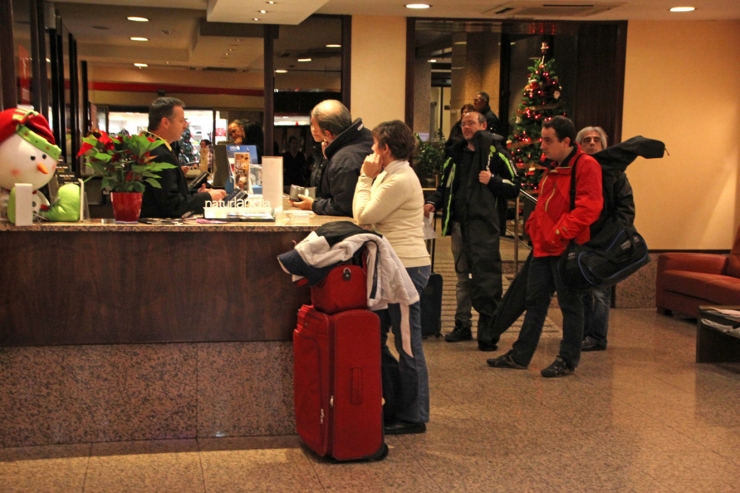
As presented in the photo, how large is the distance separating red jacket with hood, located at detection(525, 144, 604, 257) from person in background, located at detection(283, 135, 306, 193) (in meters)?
3.57

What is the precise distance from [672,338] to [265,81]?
4441mm

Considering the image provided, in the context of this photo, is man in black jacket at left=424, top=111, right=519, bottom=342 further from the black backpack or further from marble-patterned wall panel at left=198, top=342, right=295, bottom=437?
marble-patterned wall panel at left=198, top=342, right=295, bottom=437

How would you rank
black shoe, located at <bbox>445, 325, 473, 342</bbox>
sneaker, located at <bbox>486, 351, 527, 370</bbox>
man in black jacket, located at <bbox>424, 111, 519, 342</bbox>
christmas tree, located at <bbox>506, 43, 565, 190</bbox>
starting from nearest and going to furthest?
sneaker, located at <bbox>486, 351, 527, 370</bbox> < man in black jacket, located at <bbox>424, 111, 519, 342</bbox> < black shoe, located at <bbox>445, 325, 473, 342</bbox> < christmas tree, located at <bbox>506, 43, 565, 190</bbox>

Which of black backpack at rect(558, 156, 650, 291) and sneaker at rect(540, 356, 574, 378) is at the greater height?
black backpack at rect(558, 156, 650, 291)

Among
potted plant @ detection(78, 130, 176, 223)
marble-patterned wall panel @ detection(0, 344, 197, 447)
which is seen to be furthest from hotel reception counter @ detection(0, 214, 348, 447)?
potted plant @ detection(78, 130, 176, 223)

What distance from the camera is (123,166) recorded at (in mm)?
4129

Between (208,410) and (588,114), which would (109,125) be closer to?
(588,114)

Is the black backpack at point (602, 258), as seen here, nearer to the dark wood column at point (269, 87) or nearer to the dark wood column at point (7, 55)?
the dark wood column at point (7, 55)

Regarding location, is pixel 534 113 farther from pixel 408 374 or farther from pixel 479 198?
pixel 408 374

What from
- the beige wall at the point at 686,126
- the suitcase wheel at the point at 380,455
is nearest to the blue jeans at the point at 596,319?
the beige wall at the point at 686,126

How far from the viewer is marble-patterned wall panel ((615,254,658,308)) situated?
882cm

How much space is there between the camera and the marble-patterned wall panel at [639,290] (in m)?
8.82

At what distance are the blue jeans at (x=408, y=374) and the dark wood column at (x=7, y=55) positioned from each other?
2.67 metres

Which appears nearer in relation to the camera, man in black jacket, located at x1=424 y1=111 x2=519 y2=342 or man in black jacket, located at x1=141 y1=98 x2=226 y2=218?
man in black jacket, located at x1=141 y1=98 x2=226 y2=218
